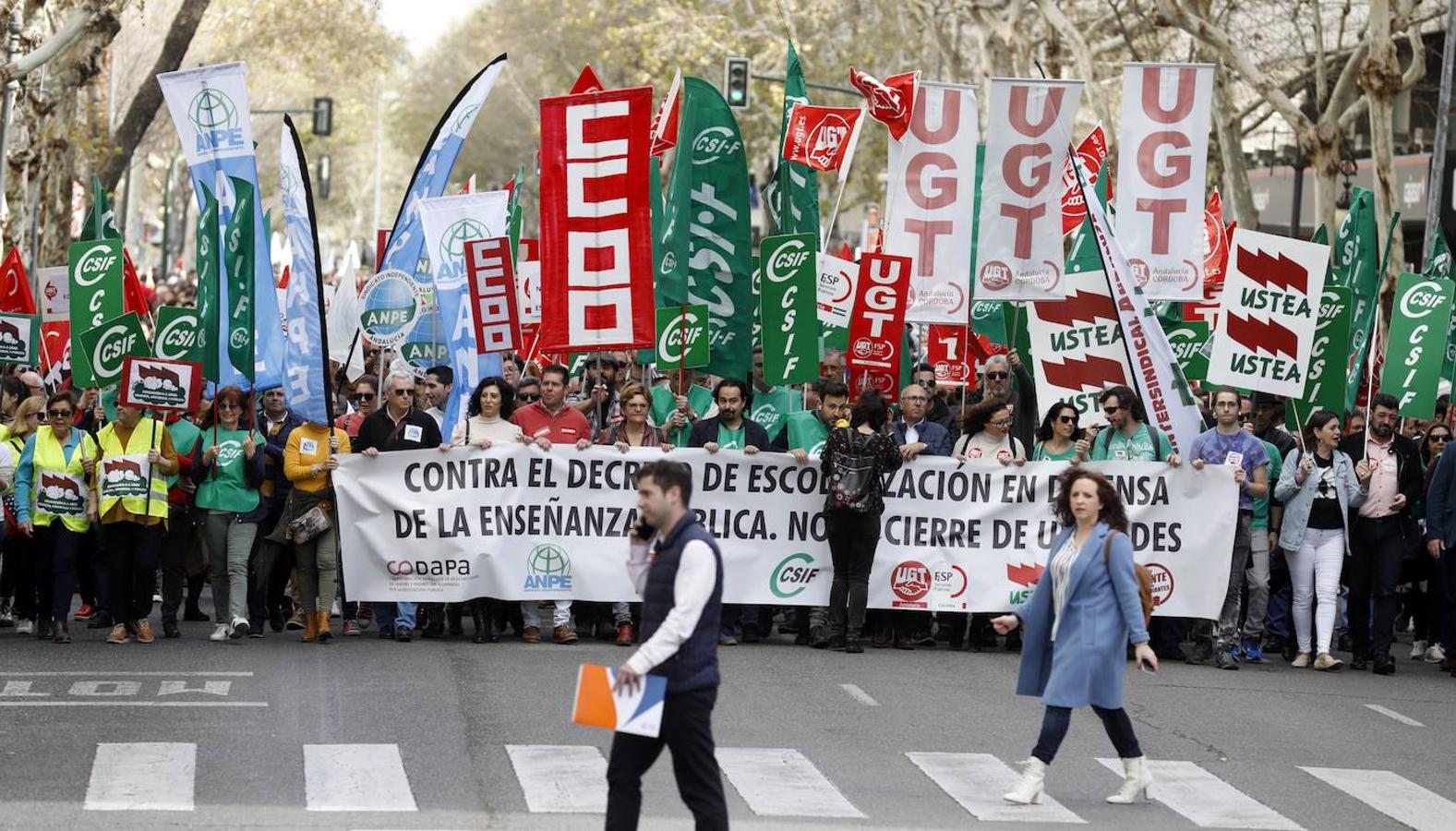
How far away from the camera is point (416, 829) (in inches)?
367

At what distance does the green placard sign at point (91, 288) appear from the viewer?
17031mm

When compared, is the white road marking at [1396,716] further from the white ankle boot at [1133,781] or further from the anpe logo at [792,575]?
the anpe logo at [792,575]

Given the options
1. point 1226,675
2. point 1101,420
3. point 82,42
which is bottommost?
point 1226,675

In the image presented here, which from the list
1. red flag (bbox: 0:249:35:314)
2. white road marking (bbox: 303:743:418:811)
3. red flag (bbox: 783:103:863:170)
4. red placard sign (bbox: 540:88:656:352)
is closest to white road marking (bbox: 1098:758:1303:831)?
white road marking (bbox: 303:743:418:811)

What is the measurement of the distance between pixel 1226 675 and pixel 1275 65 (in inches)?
1005

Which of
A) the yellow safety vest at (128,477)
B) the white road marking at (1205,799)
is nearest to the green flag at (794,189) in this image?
the yellow safety vest at (128,477)

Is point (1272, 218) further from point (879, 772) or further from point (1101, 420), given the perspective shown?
point (879, 772)

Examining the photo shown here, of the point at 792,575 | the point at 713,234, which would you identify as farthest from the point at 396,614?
the point at 713,234

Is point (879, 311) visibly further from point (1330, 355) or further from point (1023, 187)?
point (1330, 355)

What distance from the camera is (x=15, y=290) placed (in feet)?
69.9

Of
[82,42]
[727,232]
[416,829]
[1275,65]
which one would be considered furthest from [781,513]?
[1275,65]

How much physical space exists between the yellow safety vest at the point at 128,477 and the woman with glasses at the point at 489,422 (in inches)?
76.7

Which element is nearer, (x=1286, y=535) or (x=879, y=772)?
(x=879, y=772)

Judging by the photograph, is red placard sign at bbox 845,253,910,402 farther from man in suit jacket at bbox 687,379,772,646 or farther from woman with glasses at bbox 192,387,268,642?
woman with glasses at bbox 192,387,268,642
